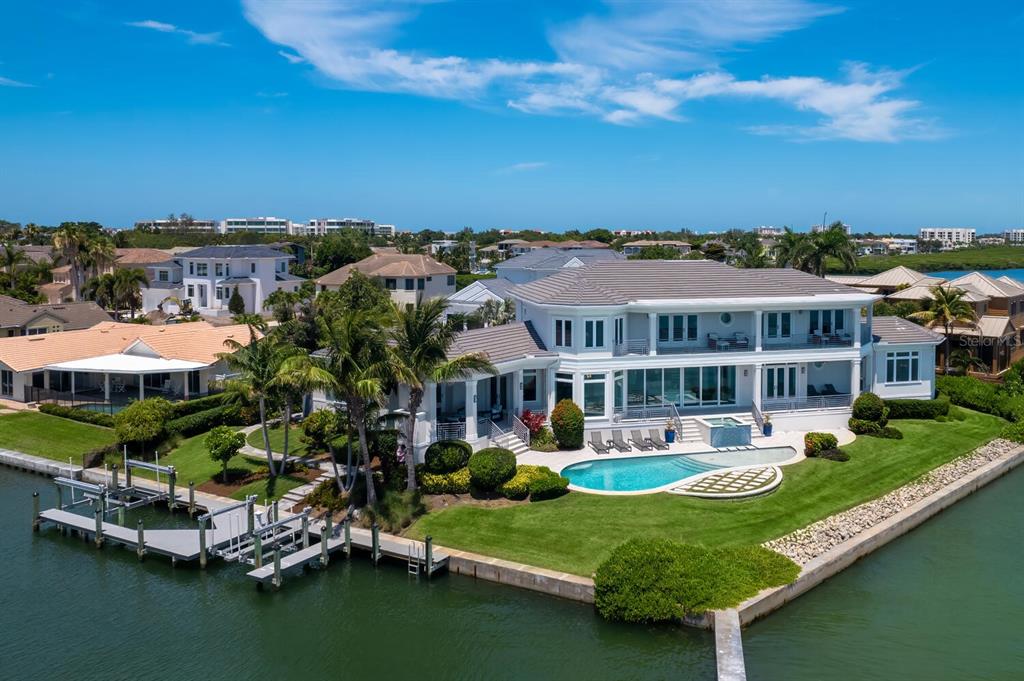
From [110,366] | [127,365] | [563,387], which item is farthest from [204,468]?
[563,387]

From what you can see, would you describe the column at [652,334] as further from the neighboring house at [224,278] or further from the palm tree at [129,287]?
the palm tree at [129,287]

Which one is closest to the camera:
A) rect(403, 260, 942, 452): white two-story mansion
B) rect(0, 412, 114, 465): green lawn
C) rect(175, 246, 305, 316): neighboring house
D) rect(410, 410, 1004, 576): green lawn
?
rect(410, 410, 1004, 576): green lawn

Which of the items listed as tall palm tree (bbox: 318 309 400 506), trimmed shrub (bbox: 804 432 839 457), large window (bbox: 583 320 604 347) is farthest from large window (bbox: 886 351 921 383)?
tall palm tree (bbox: 318 309 400 506)

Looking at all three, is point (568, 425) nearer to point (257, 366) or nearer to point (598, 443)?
point (598, 443)

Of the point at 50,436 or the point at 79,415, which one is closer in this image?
the point at 50,436

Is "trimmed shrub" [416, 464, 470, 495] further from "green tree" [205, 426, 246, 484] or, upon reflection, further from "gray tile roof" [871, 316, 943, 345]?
"gray tile roof" [871, 316, 943, 345]

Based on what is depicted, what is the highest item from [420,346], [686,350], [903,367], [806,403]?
[420,346]

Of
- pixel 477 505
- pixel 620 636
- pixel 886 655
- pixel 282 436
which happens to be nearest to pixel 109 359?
pixel 282 436
